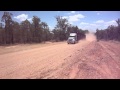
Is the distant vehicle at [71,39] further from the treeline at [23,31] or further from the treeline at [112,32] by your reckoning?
the treeline at [112,32]

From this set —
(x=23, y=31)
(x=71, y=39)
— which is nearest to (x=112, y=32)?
(x=71, y=39)

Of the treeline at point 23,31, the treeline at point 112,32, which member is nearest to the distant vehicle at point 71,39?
the treeline at point 23,31

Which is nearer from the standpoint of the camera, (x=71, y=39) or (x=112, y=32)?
(x=112, y=32)

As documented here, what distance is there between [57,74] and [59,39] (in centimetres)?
2772

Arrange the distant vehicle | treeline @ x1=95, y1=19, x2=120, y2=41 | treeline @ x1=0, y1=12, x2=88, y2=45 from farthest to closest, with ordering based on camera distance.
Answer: the distant vehicle → treeline @ x1=95, y1=19, x2=120, y2=41 → treeline @ x1=0, y1=12, x2=88, y2=45

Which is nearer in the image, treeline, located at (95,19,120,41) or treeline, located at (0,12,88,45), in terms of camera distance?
treeline, located at (0,12,88,45)

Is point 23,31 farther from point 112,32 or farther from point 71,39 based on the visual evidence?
point 112,32

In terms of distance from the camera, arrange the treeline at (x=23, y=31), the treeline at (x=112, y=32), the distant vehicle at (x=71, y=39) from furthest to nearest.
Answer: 1. the distant vehicle at (x=71, y=39)
2. the treeline at (x=112, y=32)
3. the treeline at (x=23, y=31)

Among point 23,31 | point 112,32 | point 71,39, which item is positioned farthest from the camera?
point 71,39

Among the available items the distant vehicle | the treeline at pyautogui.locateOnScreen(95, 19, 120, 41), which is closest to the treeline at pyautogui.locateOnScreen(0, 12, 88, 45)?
the distant vehicle

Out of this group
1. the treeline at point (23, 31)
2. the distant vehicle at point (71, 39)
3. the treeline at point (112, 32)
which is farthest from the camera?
the distant vehicle at point (71, 39)

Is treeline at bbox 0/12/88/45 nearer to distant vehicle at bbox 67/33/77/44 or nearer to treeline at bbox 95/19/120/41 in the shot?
distant vehicle at bbox 67/33/77/44
